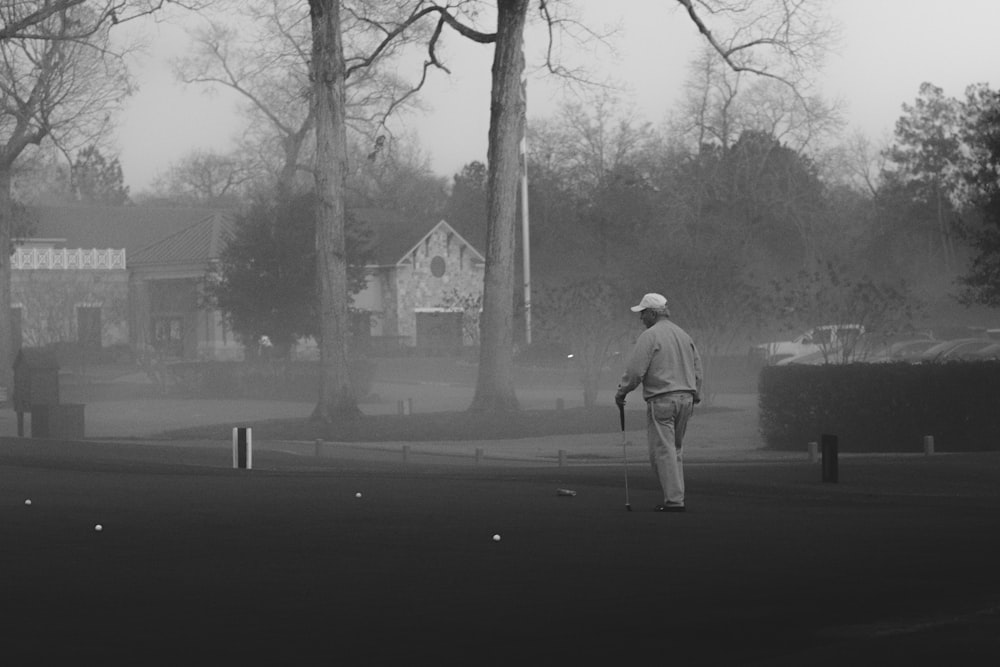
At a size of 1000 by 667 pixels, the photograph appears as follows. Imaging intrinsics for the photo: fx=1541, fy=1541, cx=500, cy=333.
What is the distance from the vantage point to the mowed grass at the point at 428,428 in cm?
3338

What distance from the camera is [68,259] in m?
76.9

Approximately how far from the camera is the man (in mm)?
13867

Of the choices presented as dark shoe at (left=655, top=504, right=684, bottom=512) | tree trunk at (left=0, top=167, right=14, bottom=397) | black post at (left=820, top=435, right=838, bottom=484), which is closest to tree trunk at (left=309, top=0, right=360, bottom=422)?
black post at (left=820, top=435, right=838, bottom=484)

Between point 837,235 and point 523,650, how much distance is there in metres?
72.6

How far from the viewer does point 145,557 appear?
34.8ft

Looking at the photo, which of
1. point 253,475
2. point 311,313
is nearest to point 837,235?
point 311,313

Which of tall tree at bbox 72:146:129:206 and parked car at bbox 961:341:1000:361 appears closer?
parked car at bbox 961:341:1000:361

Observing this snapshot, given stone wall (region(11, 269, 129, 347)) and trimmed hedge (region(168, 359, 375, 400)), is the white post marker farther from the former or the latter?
stone wall (region(11, 269, 129, 347))

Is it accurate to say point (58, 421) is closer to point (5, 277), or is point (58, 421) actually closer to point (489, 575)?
point (489, 575)

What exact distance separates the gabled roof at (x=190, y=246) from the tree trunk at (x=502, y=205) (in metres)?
41.4

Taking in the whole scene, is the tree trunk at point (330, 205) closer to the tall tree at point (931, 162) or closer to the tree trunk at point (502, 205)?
the tree trunk at point (502, 205)

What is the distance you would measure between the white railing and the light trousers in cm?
6430

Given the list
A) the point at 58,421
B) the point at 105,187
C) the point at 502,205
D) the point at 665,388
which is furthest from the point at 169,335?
the point at 105,187

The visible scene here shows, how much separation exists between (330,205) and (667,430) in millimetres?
21218
